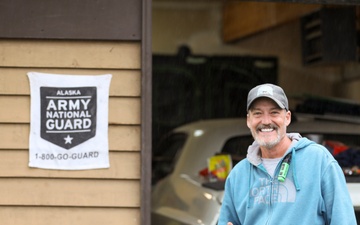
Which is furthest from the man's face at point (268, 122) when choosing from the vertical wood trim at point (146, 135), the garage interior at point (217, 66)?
the garage interior at point (217, 66)

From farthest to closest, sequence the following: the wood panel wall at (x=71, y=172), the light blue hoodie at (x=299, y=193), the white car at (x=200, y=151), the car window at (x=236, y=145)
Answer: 1. the car window at (x=236, y=145)
2. the white car at (x=200, y=151)
3. the wood panel wall at (x=71, y=172)
4. the light blue hoodie at (x=299, y=193)

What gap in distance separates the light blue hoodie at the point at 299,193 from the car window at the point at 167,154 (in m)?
3.81

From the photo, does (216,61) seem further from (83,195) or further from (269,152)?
(269,152)

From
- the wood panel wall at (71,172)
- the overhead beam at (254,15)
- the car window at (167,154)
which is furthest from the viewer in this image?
the overhead beam at (254,15)

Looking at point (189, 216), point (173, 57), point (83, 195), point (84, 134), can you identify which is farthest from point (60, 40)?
point (173, 57)

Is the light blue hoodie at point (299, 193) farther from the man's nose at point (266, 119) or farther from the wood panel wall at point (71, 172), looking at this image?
A: the wood panel wall at point (71, 172)

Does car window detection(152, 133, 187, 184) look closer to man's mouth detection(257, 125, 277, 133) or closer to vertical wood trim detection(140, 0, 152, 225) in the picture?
vertical wood trim detection(140, 0, 152, 225)

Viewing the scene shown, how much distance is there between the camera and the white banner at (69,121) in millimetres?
5434

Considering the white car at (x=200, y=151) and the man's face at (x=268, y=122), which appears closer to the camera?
the man's face at (x=268, y=122)

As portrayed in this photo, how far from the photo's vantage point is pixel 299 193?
387cm

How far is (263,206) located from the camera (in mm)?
3969

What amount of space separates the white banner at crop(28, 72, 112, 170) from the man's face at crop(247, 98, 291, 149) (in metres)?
1.65

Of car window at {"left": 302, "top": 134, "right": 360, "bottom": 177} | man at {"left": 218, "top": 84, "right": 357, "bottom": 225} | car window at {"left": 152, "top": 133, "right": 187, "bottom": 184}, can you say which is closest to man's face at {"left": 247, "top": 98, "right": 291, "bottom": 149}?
man at {"left": 218, "top": 84, "right": 357, "bottom": 225}

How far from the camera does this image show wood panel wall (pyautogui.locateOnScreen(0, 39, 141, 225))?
213 inches
